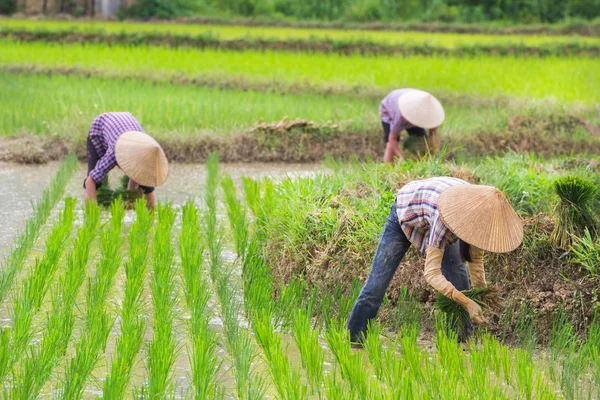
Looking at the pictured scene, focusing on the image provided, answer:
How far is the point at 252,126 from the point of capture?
8.26m

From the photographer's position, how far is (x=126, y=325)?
12.0 ft

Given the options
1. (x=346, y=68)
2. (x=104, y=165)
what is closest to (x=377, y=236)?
(x=104, y=165)

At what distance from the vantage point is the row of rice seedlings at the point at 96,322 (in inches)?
125

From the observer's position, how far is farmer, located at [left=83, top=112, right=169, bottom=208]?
210 inches

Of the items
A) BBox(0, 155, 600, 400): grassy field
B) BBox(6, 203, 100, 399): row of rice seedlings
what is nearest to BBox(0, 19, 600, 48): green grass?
BBox(0, 155, 600, 400): grassy field

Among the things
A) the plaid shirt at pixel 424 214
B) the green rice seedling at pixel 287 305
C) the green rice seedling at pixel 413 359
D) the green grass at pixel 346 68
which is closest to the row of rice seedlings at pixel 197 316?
the green rice seedling at pixel 287 305

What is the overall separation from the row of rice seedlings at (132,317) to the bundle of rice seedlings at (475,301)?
48.9 inches

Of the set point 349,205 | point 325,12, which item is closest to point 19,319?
point 349,205

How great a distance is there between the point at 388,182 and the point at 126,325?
2172mm

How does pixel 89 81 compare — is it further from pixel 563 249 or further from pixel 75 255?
pixel 563 249

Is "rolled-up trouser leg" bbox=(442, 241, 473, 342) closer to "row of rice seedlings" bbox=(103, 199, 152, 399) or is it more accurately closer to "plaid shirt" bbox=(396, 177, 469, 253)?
"plaid shirt" bbox=(396, 177, 469, 253)

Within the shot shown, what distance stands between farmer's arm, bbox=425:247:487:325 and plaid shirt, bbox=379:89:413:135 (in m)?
3.12

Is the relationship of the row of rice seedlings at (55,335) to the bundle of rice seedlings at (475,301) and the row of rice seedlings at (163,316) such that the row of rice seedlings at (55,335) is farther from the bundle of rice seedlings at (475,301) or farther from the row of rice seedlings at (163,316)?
the bundle of rice seedlings at (475,301)

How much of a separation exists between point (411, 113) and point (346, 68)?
5360mm
